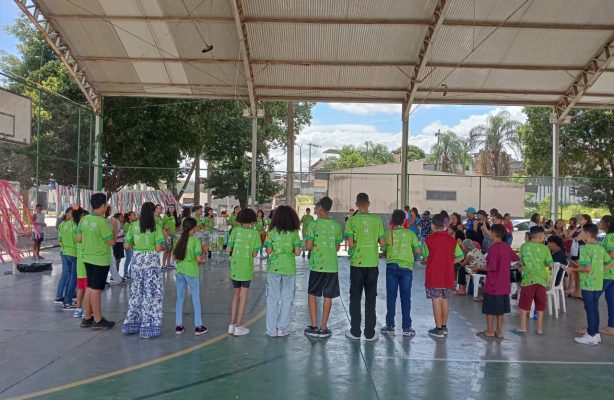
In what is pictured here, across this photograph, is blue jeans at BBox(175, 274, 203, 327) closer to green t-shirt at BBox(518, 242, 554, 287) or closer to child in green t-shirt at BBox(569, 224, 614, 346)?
green t-shirt at BBox(518, 242, 554, 287)

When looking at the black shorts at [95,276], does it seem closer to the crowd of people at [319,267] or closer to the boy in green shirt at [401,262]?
the crowd of people at [319,267]

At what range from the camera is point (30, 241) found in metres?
13.6

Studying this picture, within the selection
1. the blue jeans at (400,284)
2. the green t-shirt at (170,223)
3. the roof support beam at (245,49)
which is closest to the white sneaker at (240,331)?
the blue jeans at (400,284)

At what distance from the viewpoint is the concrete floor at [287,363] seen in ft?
15.6

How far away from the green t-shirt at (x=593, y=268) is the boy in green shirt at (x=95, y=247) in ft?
20.4

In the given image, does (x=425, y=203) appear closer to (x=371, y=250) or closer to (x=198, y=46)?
(x=198, y=46)

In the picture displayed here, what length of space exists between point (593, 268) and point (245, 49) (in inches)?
440

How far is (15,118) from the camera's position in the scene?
13758 mm

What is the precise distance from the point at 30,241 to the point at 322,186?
10515 millimetres

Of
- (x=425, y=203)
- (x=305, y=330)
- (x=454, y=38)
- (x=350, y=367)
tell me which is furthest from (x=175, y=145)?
(x=350, y=367)

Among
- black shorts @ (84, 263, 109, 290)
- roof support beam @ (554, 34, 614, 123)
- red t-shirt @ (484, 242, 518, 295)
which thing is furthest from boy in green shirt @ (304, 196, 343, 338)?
roof support beam @ (554, 34, 614, 123)

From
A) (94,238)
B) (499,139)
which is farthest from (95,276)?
(499,139)

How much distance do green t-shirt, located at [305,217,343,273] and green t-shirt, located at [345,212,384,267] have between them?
0.64 feet

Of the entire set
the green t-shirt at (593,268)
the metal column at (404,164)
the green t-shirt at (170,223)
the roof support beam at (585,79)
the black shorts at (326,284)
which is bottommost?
the black shorts at (326,284)
